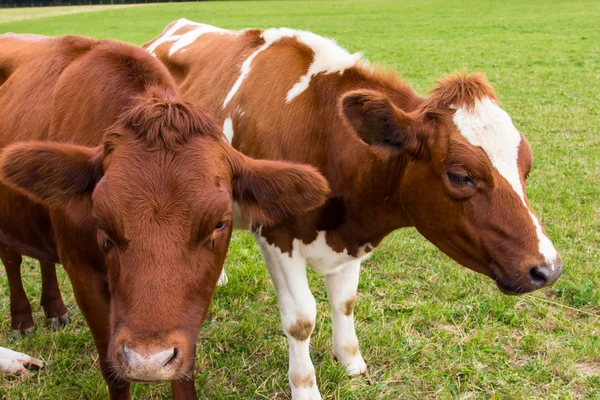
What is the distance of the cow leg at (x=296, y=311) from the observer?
349cm

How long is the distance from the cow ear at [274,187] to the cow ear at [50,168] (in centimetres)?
62

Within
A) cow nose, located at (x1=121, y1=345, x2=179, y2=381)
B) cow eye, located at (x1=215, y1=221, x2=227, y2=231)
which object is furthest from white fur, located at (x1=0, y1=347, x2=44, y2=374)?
cow eye, located at (x1=215, y1=221, x2=227, y2=231)

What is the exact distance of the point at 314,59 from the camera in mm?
3703

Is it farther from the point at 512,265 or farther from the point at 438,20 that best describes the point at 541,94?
the point at 438,20

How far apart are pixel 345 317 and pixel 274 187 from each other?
156 cm

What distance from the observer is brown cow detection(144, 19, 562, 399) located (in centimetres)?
281

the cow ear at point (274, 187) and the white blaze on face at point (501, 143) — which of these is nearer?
the cow ear at point (274, 187)

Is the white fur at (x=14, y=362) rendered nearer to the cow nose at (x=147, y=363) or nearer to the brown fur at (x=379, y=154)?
the brown fur at (x=379, y=154)

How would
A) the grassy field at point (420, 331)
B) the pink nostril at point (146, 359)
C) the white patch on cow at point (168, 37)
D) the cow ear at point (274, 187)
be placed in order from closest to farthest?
the pink nostril at point (146, 359)
the cow ear at point (274, 187)
the grassy field at point (420, 331)
the white patch on cow at point (168, 37)

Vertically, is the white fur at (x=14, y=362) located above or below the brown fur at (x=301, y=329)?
below

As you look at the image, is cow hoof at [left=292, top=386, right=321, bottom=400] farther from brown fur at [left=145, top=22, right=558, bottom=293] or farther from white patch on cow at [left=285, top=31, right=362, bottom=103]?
white patch on cow at [left=285, top=31, right=362, bottom=103]

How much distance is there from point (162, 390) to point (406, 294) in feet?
6.85

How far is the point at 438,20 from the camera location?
32.2 metres

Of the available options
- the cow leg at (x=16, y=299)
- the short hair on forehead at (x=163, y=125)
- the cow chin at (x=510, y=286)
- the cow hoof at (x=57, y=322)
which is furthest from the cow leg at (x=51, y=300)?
the cow chin at (x=510, y=286)
